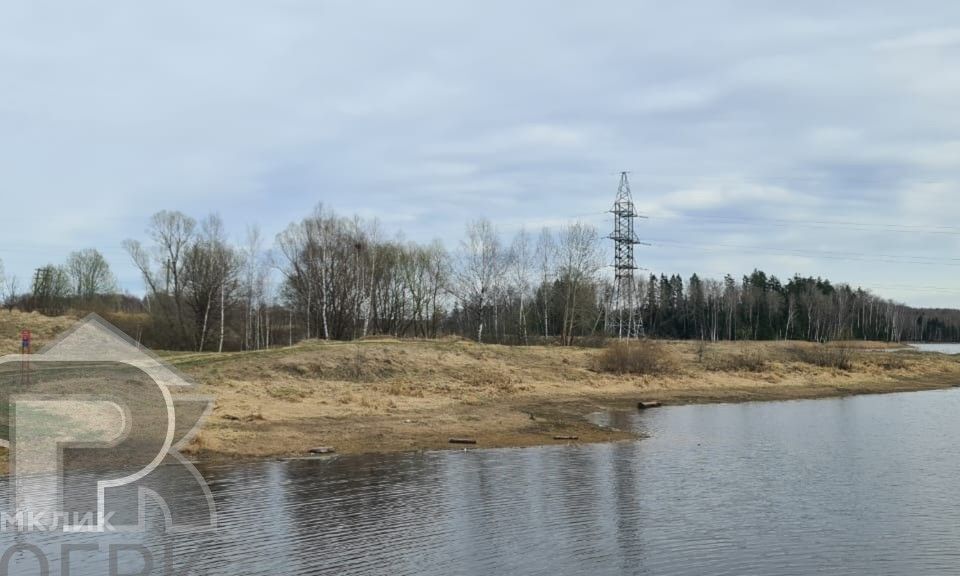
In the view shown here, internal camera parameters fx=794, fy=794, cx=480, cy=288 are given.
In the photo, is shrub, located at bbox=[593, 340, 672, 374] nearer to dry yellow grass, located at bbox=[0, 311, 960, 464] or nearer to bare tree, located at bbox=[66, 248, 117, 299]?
dry yellow grass, located at bbox=[0, 311, 960, 464]

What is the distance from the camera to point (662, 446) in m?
26.2

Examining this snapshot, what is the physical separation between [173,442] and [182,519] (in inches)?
331

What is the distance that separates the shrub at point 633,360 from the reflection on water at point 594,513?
25.8m

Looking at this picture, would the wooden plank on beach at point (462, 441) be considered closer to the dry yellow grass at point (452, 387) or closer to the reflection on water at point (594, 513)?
the dry yellow grass at point (452, 387)

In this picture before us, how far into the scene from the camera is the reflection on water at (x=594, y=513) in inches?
521

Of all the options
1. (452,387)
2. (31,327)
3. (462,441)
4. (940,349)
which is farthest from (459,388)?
(940,349)

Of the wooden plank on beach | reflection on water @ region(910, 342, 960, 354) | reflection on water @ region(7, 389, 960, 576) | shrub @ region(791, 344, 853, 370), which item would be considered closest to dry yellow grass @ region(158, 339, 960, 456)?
the wooden plank on beach

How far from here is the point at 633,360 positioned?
53.2 metres

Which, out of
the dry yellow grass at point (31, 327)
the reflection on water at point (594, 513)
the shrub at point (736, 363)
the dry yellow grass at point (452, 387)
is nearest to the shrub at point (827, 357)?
the dry yellow grass at point (452, 387)

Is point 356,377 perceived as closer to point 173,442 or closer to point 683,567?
point 173,442

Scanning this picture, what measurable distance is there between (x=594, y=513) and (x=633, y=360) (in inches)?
1476

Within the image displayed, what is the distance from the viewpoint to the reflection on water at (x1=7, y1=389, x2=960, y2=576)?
43.4ft

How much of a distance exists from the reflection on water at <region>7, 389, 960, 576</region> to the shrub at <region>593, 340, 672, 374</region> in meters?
25.8

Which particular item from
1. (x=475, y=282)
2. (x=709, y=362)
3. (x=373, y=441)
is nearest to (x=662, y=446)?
(x=373, y=441)
